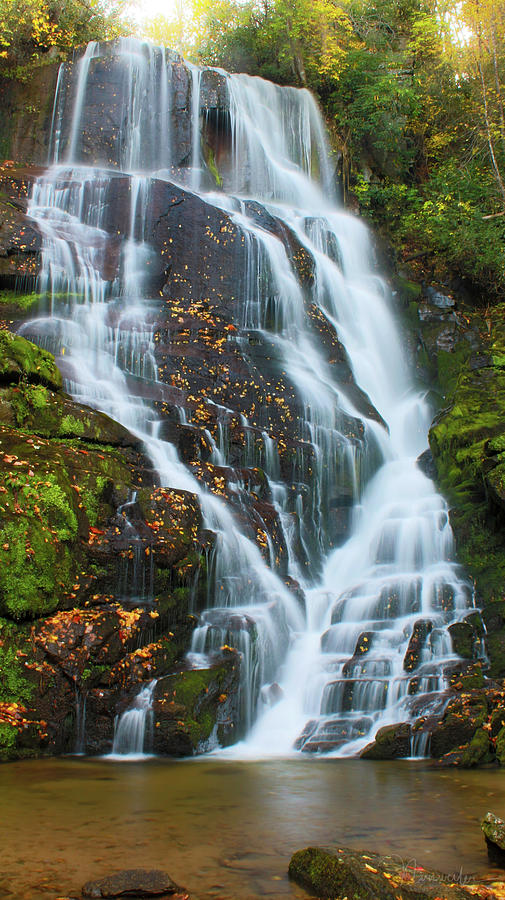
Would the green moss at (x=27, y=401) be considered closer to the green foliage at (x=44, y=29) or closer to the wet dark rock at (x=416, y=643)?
the wet dark rock at (x=416, y=643)

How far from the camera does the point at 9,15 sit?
2027 cm

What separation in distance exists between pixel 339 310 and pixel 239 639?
10840mm

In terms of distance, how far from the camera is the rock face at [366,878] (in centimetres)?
304

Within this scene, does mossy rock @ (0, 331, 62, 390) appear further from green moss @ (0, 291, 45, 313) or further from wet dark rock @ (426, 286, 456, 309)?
wet dark rock @ (426, 286, 456, 309)

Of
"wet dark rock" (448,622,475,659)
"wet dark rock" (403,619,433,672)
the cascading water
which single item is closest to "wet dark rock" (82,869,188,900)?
the cascading water

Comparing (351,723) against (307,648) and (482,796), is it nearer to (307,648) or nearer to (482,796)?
(307,648)

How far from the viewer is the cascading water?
8.29 meters

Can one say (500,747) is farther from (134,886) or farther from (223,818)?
(134,886)

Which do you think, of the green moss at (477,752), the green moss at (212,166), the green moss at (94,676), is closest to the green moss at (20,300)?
the green moss at (94,676)

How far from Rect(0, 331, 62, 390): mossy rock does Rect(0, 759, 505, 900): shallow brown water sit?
5305mm

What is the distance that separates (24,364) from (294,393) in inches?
220

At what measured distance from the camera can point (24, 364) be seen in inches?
381

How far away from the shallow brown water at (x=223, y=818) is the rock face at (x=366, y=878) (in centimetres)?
12

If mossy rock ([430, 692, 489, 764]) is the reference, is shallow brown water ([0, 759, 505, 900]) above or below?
below
